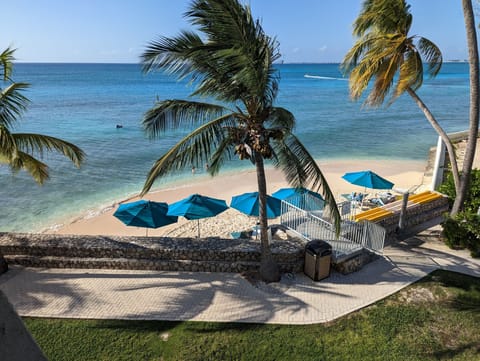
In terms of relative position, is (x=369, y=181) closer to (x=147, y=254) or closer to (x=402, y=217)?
(x=402, y=217)

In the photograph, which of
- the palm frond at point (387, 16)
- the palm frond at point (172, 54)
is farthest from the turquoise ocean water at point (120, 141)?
the palm frond at point (387, 16)

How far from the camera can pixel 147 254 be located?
980cm

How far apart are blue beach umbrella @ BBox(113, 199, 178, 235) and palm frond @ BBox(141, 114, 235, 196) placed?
352 centimetres

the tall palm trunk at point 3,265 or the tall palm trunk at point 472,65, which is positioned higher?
the tall palm trunk at point 472,65

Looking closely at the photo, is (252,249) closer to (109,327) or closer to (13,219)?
(109,327)

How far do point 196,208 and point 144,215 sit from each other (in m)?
1.73

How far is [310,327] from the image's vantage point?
24.6 ft

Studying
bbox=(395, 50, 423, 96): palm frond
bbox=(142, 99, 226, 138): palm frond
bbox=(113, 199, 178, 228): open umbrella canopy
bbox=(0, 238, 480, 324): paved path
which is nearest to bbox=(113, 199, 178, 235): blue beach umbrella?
bbox=(113, 199, 178, 228): open umbrella canopy

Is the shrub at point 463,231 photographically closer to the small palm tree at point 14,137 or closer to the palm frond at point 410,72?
the palm frond at point 410,72

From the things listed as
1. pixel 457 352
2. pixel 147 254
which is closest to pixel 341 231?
pixel 457 352

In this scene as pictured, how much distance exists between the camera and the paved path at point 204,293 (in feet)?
25.8

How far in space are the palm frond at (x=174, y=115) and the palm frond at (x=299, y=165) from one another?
179 cm

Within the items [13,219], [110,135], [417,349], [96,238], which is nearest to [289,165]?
[417,349]

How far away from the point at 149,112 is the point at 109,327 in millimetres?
4843
